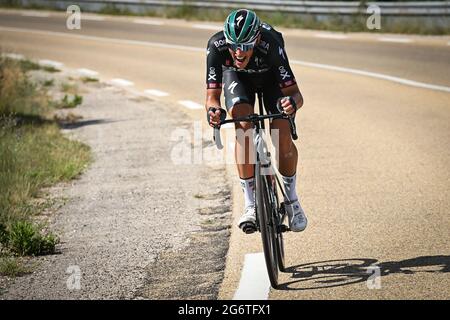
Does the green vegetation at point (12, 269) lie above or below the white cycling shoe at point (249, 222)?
below

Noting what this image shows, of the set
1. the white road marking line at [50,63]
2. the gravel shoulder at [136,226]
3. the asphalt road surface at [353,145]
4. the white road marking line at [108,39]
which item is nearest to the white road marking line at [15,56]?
the asphalt road surface at [353,145]

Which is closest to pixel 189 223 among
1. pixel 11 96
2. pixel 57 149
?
pixel 57 149

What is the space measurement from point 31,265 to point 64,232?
104 cm

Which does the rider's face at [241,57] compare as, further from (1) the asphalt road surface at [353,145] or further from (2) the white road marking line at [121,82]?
(2) the white road marking line at [121,82]

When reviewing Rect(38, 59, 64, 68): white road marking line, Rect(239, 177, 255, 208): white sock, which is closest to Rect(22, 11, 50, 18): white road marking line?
Rect(38, 59, 64, 68): white road marking line

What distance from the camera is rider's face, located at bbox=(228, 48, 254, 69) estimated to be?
6.34m

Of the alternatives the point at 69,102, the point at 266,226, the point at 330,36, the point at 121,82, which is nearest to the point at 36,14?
the point at 330,36

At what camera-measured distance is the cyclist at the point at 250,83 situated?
20.3 feet

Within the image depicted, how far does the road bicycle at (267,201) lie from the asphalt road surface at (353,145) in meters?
0.20

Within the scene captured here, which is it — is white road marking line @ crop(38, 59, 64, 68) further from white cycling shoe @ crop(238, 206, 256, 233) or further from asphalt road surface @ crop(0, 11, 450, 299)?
white cycling shoe @ crop(238, 206, 256, 233)

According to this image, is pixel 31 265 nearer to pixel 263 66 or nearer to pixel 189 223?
pixel 189 223

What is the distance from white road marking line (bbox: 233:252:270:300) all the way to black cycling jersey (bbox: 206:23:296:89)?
53.4 inches

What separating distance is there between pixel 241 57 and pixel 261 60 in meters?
0.22

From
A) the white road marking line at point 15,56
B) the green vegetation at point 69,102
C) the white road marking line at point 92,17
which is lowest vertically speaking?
the green vegetation at point 69,102
